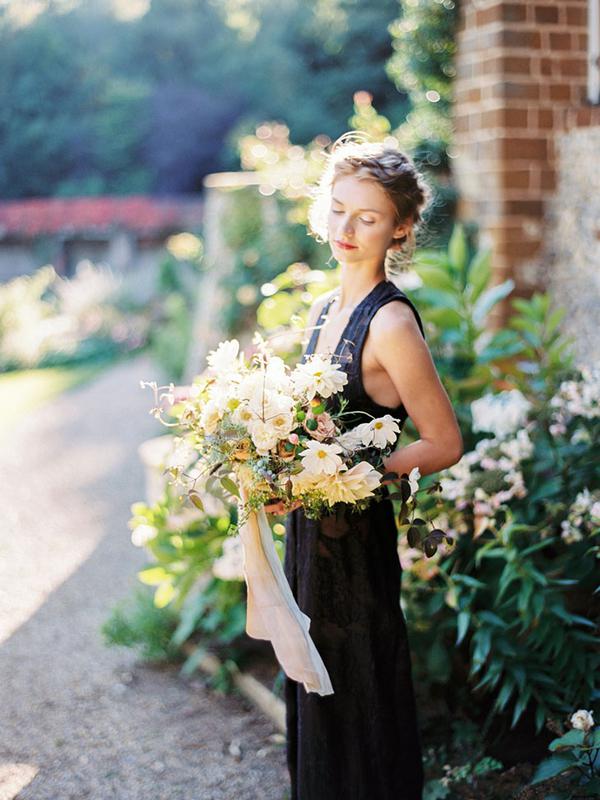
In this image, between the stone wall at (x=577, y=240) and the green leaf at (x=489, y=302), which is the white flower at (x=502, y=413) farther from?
the stone wall at (x=577, y=240)

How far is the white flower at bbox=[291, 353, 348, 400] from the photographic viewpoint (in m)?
2.05

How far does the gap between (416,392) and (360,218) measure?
45 centimetres

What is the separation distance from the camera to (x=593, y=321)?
14.8ft

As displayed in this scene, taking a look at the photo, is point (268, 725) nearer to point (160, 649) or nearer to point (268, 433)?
point (160, 649)

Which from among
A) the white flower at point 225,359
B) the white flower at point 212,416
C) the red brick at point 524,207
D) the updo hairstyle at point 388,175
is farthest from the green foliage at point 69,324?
the white flower at point 212,416

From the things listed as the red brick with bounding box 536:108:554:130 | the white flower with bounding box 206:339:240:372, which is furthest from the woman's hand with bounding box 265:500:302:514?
the red brick with bounding box 536:108:554:130

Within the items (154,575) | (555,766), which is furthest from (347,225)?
(154,575)

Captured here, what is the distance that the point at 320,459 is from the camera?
2002mm

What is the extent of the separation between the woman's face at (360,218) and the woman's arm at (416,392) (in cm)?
19

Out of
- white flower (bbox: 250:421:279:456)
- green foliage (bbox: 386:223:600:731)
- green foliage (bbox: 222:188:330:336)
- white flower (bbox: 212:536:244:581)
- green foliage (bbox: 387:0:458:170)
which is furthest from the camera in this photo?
green foliage (bbox: 222:188:330:336)

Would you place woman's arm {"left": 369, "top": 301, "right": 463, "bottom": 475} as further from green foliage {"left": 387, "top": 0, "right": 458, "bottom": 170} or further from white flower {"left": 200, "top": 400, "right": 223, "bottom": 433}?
green foliage {"left": 387, "top": 0, "right": 458, "bottom": 170}

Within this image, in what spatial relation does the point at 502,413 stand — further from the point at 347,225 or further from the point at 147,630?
the point at 147,630

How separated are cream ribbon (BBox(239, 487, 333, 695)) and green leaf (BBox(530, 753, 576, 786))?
58 cm

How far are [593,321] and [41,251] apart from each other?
69.0 feet
